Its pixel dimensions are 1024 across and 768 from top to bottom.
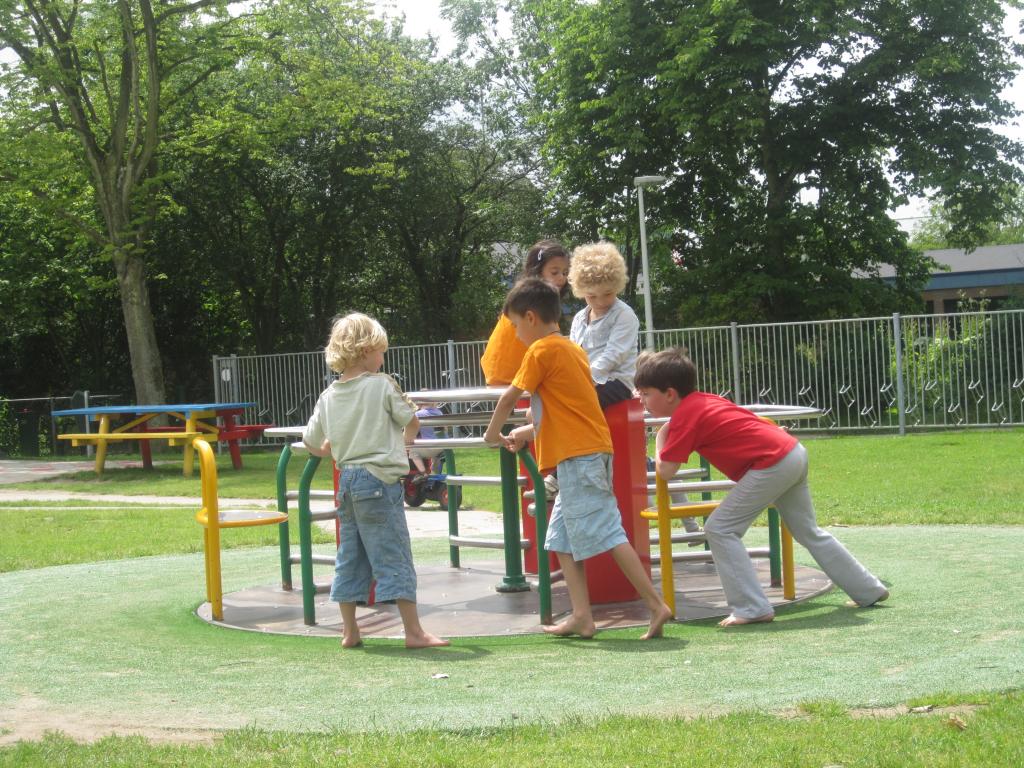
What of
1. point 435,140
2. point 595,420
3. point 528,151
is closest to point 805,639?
point 595,420

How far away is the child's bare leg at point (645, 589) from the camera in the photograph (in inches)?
220

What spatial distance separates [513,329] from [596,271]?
62 centimetres

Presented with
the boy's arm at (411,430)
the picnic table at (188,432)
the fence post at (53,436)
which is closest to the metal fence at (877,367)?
the picnic table at (188,432)

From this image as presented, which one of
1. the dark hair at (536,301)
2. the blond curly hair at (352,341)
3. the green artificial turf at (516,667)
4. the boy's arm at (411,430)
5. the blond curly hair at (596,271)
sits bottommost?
the green artificial turf at (516,667)

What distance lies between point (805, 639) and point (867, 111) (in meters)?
25.8

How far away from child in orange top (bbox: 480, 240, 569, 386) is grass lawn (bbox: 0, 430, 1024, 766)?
5.31 feet

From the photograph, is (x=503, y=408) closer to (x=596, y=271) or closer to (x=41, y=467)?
(x=596, y=271)

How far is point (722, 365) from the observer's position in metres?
22.5

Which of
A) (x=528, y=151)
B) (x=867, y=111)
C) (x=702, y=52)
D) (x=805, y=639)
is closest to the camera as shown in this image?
(x=805, y=639)

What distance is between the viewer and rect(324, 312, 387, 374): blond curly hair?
5711 millimetres

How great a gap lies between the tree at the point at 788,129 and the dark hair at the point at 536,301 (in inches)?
872

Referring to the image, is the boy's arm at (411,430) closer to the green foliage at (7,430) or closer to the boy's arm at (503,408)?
the boy's arm at (503,408)

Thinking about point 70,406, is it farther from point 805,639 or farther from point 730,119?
point 805,639

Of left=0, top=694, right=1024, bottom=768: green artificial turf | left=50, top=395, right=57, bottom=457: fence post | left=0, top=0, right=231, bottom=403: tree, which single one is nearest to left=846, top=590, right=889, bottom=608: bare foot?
left=0, top=694, right=1024, bottom=768: green artificial turf
